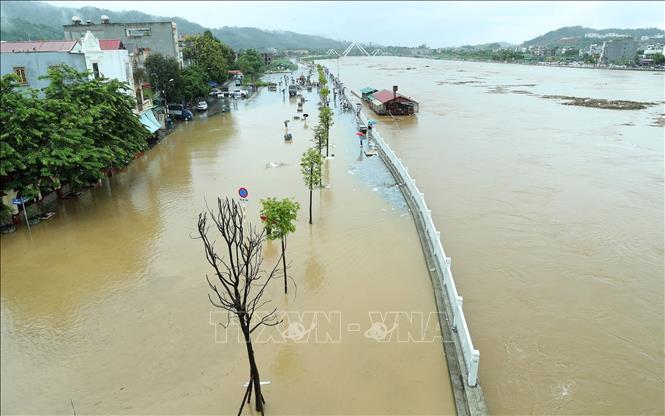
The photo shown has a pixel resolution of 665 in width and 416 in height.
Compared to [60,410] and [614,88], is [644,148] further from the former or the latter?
[614,88]

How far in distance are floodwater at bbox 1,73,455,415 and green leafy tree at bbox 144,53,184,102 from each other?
16.9 metres

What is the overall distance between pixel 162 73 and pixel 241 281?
82.3ft

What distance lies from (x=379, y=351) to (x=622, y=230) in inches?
402

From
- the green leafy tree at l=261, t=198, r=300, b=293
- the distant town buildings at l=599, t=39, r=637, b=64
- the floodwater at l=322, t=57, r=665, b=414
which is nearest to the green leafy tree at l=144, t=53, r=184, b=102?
the floodwater at l=322, t=57, r=665, b=414

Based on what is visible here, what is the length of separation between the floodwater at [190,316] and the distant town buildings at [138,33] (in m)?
30.1

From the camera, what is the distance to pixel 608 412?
708 cm

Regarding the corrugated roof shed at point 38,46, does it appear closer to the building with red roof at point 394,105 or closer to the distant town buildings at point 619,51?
the building with red roof at point 394,105

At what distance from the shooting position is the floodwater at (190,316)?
281 inches

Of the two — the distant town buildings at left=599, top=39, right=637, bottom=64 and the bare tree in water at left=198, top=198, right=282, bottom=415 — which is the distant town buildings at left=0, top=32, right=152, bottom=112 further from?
the distant town buildings at left=599, top=39, right=637, bottom=64

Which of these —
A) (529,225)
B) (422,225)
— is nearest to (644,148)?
(529,225)

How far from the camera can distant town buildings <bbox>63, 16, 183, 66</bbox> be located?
3966cm

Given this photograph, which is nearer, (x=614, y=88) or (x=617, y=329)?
(x=617, y=329)

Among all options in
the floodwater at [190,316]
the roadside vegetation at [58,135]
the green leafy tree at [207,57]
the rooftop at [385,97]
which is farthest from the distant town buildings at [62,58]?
the green leafy tree at [207,57]

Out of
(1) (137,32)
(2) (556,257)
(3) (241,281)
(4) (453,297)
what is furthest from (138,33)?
(4) (453,297)
